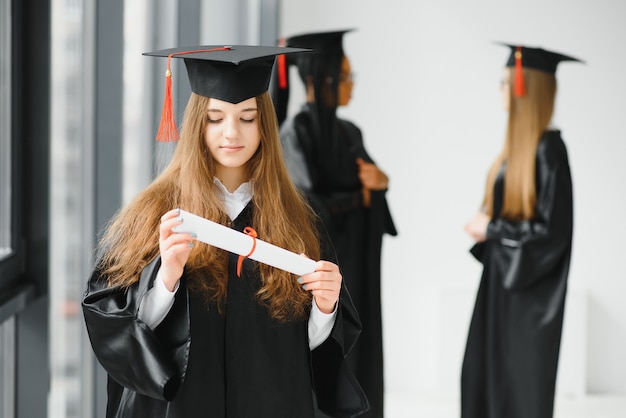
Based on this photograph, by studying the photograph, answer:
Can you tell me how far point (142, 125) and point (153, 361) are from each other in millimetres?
2496

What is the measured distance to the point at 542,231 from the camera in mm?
4594

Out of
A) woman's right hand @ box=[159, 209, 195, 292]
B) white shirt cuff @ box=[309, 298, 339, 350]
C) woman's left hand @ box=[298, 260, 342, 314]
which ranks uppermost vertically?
woman's right hand @ box=[159, 209, 195, 292]

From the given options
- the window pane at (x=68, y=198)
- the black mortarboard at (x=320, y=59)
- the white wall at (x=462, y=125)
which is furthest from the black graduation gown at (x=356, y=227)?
the white wall at (x=462, y=125)

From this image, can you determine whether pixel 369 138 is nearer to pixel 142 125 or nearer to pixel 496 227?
pixel 496 227

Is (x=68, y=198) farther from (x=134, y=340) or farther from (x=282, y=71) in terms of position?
(x=134, y=340)

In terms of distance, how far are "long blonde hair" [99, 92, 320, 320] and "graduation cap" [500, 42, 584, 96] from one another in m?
2.75

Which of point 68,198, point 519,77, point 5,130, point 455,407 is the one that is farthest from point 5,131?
point 455,407

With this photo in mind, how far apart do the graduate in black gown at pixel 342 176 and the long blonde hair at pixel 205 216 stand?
2.29m

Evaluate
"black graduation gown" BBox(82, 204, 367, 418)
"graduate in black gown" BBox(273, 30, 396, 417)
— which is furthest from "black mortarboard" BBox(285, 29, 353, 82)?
"black graduation gown" BBox(82, 204, 367, 418)

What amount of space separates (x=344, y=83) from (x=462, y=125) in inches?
100.0

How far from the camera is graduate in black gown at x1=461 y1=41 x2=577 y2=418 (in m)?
4.54

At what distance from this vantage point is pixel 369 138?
22.8ft

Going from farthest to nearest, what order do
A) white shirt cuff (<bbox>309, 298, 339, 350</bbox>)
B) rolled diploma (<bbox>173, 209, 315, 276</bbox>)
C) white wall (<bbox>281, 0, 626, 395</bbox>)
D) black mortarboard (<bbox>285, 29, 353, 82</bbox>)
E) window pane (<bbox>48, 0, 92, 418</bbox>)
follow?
white wall (<bbox>281, 0, 626, 395</bbox>), black mortarboard (<bbox>285, 29, 353, 82</bbox>), window pane (<bbox>48, 0, 92, 418</bbox>), white shirt cuff (<bbox>309, 298, 339, 350</bbox>), rolled diploma (<bbox>173, 209, 315, 276</bbox>)

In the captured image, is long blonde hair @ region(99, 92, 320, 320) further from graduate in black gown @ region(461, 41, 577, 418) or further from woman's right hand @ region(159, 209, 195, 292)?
graduate in black gown @ region(461, 41, 577, 418)
